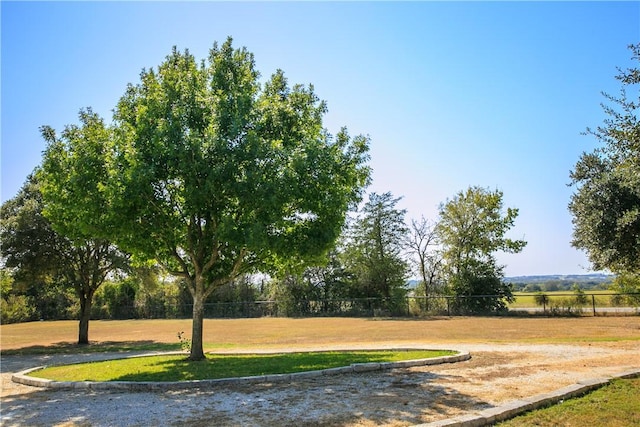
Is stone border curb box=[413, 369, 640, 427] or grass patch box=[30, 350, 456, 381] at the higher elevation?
stone border curb box=[413, 369, 640, 427]

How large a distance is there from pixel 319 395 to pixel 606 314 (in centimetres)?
Result: 3304

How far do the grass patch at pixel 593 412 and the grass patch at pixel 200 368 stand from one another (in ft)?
18.9

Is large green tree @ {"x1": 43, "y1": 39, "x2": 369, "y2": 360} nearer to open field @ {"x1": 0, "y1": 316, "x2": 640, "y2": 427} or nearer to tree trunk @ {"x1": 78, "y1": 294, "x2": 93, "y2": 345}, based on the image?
open field @ {"x1": 0, "y1": 316, "x2": 640, "y2": 427}

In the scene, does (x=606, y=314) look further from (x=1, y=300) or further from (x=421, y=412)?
(x=1, y=300)

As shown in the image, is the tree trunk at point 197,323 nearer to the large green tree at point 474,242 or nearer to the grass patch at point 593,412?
the grass patch at point 593,412

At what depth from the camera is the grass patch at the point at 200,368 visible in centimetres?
1185

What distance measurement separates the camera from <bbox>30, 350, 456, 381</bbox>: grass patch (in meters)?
11.9

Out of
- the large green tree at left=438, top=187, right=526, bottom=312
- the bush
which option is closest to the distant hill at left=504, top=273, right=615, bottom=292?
the large green tree at left=438, top=187, right=526, bottom=312

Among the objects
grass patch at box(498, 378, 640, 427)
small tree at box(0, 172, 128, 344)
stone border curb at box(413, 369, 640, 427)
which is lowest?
grass patch at box(498, 378, 640, 427)

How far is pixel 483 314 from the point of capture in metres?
42.3

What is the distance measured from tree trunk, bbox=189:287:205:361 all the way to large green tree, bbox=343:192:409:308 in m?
36.2

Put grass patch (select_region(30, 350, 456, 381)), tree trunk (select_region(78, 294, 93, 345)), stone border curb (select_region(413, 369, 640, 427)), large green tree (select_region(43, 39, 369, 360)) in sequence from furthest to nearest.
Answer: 1. tree trunk (select_region(78, 294, 93, 345))
2. large green tree (select_region(43, 39, 369, 360))
3. grass patch (select_region(30, 350, 456, 381))
4. stone border curb (select_region(413, 369, 640, 427))

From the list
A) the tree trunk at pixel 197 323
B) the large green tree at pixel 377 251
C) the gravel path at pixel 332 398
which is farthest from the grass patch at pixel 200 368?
the large green tree at pixel 377 251

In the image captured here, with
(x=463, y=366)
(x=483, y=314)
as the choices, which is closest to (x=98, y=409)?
(x=463, y=366)
